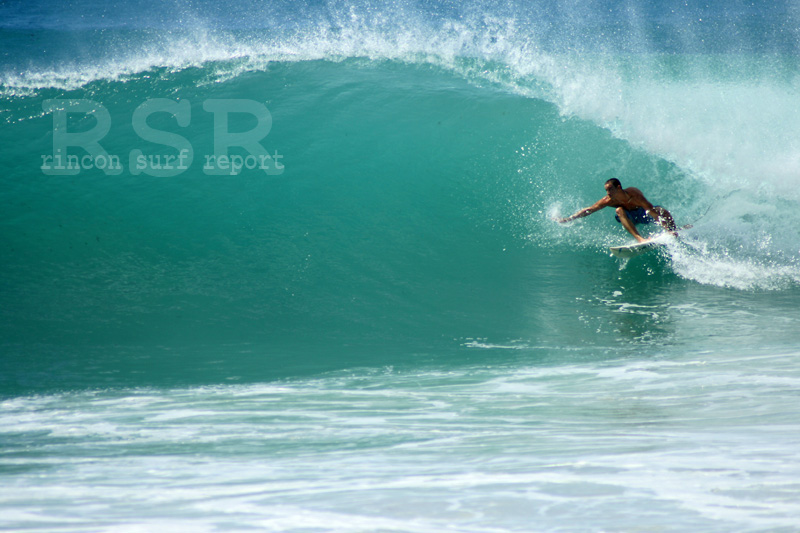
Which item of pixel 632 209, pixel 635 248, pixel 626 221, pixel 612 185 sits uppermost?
pixel 612 185

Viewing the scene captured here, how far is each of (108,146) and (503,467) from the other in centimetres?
670

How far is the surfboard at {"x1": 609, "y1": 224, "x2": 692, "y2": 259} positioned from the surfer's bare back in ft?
0.47

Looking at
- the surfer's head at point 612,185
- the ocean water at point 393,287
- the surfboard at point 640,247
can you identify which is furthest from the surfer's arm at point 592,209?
the surfboard at point 640,247

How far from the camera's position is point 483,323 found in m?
4.63

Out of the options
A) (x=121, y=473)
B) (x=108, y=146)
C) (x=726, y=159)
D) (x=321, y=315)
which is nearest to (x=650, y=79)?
(x=726, y=159)

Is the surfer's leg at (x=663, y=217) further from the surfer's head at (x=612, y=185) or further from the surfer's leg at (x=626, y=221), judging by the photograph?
the surfer's head at (x=612, y=185)

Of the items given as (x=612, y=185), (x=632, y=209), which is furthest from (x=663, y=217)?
(x=612, y=185)

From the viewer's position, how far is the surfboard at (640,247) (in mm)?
5723

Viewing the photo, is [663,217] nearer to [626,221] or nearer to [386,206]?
[626,221]

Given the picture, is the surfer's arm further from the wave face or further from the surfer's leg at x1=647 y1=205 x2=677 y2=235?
the surfer's leg at x1=647 y1=205 x2=677 y2=235

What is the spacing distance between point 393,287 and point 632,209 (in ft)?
8.30

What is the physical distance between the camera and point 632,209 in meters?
6.01

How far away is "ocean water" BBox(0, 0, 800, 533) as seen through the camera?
2117 millimetres

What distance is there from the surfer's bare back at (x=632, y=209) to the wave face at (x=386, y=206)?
322mm
